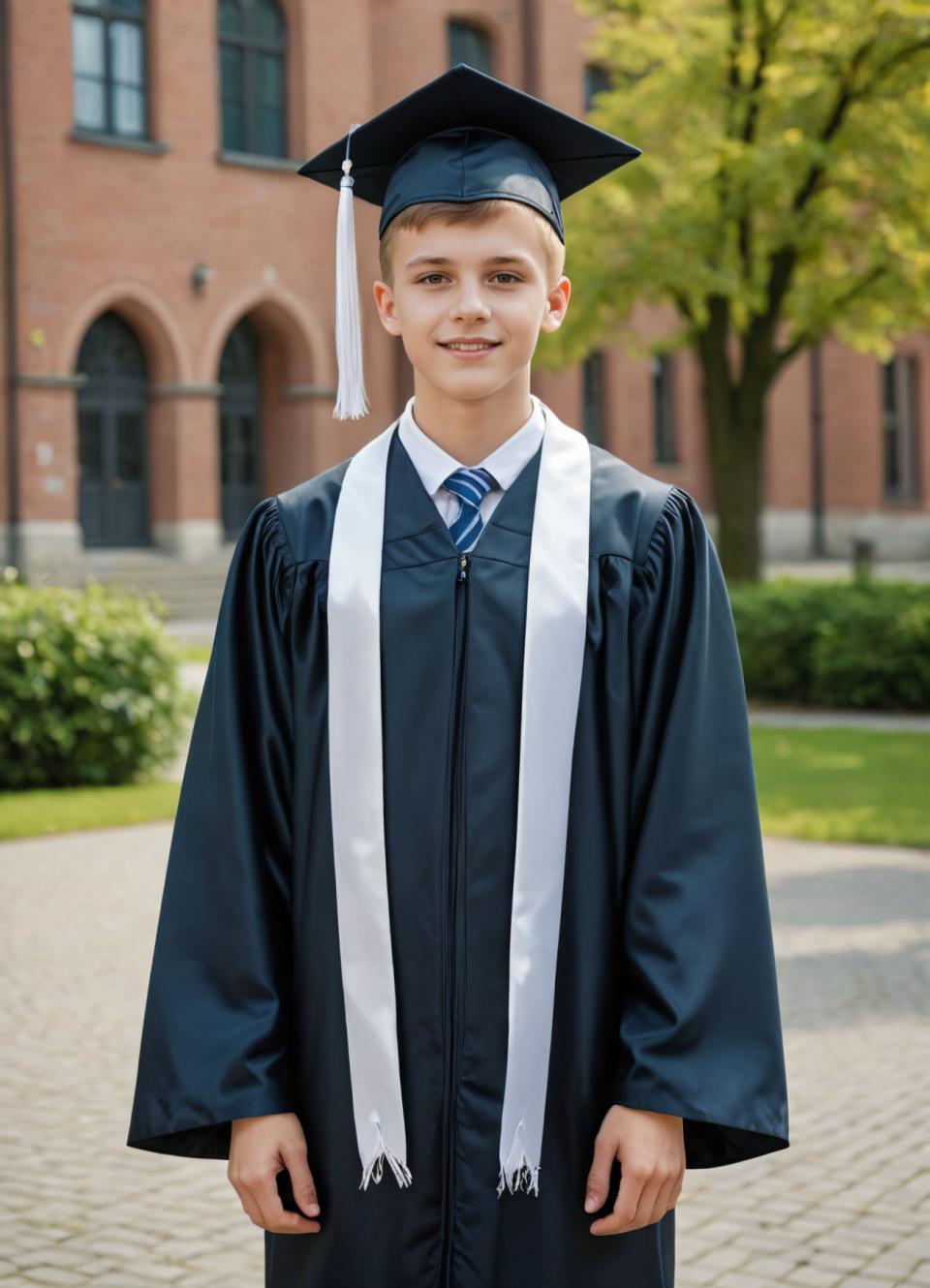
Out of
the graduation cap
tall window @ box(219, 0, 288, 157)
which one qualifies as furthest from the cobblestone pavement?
tall window @ box(219, 0, 288, 157)

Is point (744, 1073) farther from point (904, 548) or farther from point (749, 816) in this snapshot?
point (904, 548)

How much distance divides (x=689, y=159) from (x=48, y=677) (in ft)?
31.3

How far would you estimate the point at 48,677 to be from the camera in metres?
10.2

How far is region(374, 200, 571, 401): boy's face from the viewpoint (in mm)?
2277

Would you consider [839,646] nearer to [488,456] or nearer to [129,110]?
[488,456]

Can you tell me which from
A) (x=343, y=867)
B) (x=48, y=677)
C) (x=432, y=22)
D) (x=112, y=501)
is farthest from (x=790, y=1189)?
(x=432, y=22)

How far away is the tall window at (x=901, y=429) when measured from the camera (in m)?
40.7

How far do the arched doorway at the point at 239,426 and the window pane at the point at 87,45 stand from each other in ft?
15.7

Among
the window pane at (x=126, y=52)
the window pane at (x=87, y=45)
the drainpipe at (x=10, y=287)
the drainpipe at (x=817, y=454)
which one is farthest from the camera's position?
the drainpipe at (x=817, y=454)

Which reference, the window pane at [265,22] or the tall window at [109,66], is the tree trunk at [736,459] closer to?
the tall window at [109,66]

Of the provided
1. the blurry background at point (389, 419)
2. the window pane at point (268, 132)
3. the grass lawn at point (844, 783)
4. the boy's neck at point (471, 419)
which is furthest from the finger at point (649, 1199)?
the window pane at point (268, 132)

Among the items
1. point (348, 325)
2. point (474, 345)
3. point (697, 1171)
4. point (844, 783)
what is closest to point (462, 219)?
point (474, 345)

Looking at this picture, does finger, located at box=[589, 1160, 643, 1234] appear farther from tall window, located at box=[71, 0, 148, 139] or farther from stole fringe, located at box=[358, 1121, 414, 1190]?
tall window, located at box=[71, 0, 148, 139]

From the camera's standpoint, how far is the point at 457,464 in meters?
2.34
